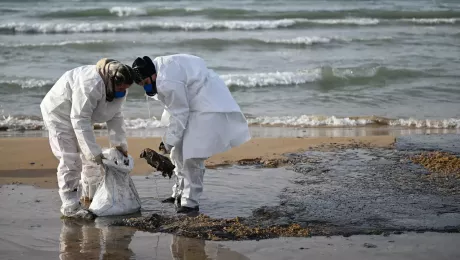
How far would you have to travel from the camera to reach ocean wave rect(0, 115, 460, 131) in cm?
1083

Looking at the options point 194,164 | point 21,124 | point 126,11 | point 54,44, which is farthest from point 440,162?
point 126,11

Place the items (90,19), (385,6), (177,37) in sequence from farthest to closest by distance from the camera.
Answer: (385,6) < (90,19) < (177,37)

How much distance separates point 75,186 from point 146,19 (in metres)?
19.9

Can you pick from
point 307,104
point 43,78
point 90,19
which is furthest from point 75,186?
point 90,19

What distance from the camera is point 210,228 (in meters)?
5.95

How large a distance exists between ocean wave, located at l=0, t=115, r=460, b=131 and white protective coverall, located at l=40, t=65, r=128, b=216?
14.2 feet

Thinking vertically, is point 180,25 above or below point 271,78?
above

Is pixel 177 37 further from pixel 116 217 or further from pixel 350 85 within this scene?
pixel 116 217

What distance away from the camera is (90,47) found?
18844 millimetres

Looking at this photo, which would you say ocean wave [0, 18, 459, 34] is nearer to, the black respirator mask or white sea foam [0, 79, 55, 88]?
white sea foam [0, 79, 55, 88]

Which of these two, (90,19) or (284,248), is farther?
(90,19)

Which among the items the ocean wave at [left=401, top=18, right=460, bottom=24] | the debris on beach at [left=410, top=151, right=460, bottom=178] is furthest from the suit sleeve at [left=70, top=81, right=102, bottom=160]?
the ocean wave at [left=401, top=18, right=460, bottom=24]

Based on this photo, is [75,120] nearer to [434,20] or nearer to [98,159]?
Answer: [98,159]

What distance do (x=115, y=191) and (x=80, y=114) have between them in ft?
2.61
